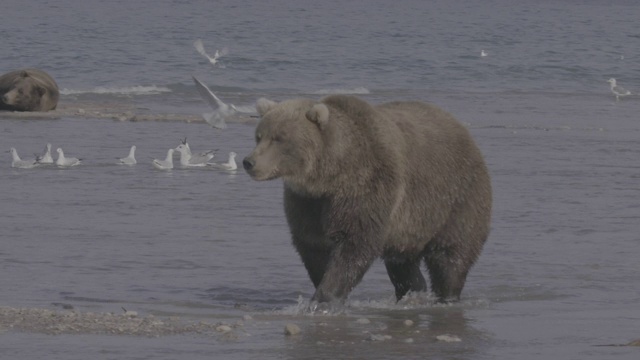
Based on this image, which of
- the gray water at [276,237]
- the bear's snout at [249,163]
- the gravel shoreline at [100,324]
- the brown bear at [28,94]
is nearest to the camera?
the gravel shoreline at [100,324]

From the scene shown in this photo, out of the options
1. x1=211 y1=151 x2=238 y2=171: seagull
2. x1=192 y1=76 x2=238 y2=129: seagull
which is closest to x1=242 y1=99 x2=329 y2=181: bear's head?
x1=192 y1=76 x2=238 y2=129: seagull

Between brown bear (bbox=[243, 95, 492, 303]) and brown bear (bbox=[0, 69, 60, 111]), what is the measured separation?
567 inches

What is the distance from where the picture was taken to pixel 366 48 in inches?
1859

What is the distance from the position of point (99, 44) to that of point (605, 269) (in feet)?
116

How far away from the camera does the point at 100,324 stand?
8266 mm

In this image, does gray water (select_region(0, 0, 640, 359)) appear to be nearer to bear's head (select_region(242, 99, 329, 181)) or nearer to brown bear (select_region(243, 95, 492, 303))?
brown bear (select_region(243, 95, 492, 303))

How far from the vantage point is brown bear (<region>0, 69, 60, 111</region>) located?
2341 centimetres

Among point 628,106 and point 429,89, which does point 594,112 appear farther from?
point 429,89

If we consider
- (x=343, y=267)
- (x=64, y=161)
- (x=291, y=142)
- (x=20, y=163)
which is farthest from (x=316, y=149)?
(x=20, y=163)

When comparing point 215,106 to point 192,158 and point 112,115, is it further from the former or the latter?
point 112,115

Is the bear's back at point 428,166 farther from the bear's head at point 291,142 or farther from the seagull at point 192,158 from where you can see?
the seagull at point 192,158

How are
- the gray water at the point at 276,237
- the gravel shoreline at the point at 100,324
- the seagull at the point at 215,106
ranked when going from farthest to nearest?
the seagull at the point at 215,106
the gray water at the point at 276,237
the gravel shoreline at the point at 100,324

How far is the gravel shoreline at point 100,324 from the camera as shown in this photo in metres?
8.11

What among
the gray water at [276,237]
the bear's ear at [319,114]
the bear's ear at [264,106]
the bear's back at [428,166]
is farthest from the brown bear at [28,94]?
the bear's ear at [319,114]
